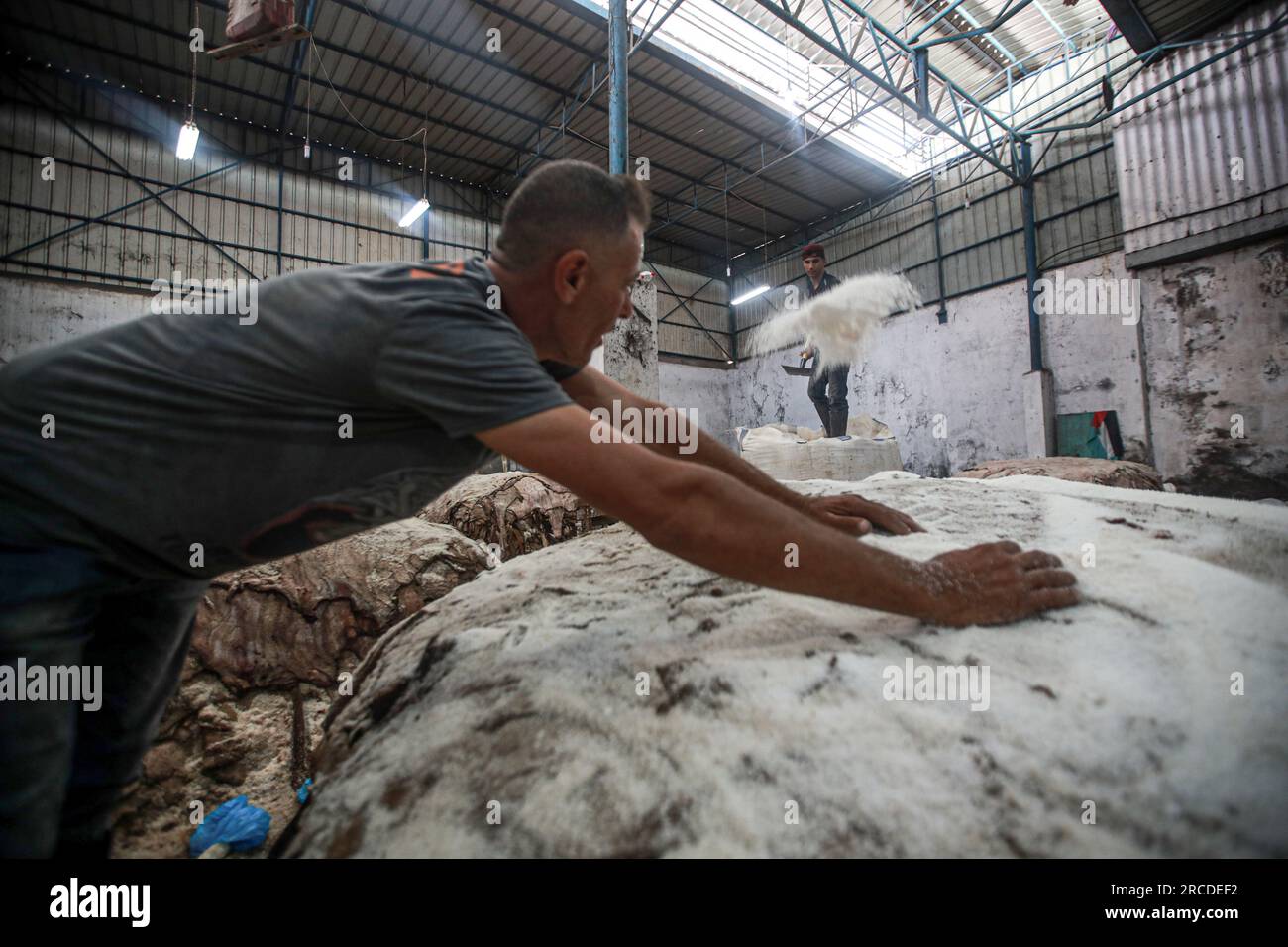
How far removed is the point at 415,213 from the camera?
10.3 meters

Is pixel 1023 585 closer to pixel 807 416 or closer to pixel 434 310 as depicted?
pixel 434 310

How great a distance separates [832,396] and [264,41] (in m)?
4.99

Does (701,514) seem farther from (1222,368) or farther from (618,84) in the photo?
(1222,368)

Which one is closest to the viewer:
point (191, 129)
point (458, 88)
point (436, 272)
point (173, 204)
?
point (436, 272)

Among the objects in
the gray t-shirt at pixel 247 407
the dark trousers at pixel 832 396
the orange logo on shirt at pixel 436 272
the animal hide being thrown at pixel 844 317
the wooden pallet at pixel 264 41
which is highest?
the wooden pallet at pixel 264 41

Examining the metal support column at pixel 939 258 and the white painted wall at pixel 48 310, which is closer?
the white painted wall at pixel 48 310

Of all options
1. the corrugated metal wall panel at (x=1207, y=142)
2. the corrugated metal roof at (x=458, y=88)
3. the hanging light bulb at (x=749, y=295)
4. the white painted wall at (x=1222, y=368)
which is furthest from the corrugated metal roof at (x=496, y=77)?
the hanging light bulb at (x=749, y=295)

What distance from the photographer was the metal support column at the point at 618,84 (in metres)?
4.32

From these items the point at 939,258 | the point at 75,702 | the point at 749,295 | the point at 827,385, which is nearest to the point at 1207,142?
the point at 827,385

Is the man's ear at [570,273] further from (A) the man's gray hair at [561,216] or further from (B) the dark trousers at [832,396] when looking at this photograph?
(B) the dark trousers at [832,396]

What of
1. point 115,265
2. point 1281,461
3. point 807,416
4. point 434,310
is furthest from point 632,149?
point 434,310

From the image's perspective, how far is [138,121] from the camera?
9.52 m

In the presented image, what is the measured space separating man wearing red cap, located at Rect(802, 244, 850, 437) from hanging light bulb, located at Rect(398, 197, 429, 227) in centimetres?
713
